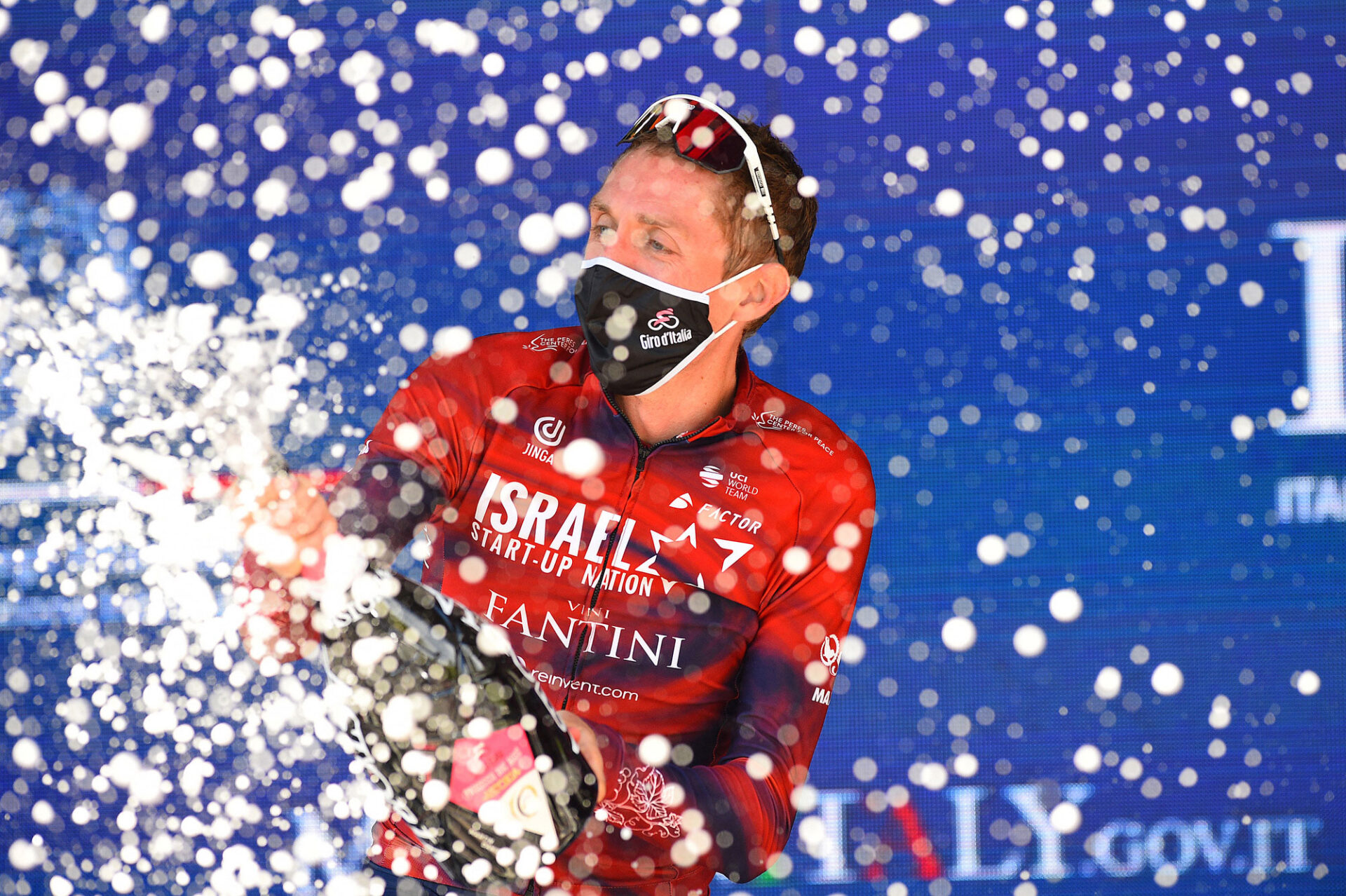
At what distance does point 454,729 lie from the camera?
1.11 metres

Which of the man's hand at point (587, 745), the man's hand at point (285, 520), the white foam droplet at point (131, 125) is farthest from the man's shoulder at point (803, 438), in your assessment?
the white foam droplet at point (131, 125)

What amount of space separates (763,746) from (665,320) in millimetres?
609

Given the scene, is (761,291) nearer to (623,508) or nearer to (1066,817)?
(623,508)

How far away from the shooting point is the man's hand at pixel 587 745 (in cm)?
112

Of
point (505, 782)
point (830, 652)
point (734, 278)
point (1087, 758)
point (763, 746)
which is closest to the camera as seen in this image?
point (505, 782)

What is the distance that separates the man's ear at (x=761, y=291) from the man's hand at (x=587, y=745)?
69cm

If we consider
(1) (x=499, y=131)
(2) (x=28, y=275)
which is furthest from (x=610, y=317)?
(2) (x=28, y=275)

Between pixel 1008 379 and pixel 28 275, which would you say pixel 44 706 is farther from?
pixel 1008 379

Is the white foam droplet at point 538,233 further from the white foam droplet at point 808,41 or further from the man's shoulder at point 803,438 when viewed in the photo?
the man's shoulder at point 803,438

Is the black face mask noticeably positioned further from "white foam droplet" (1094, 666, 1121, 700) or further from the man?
"white foam droplet" (1094, 666, 1121, 700)

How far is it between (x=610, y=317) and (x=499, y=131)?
1409 millimetres

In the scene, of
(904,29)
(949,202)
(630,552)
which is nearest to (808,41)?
(904,29)

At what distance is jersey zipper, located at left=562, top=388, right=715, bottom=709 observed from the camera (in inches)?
54.7

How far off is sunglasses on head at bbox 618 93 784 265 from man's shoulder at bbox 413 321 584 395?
0.33m
